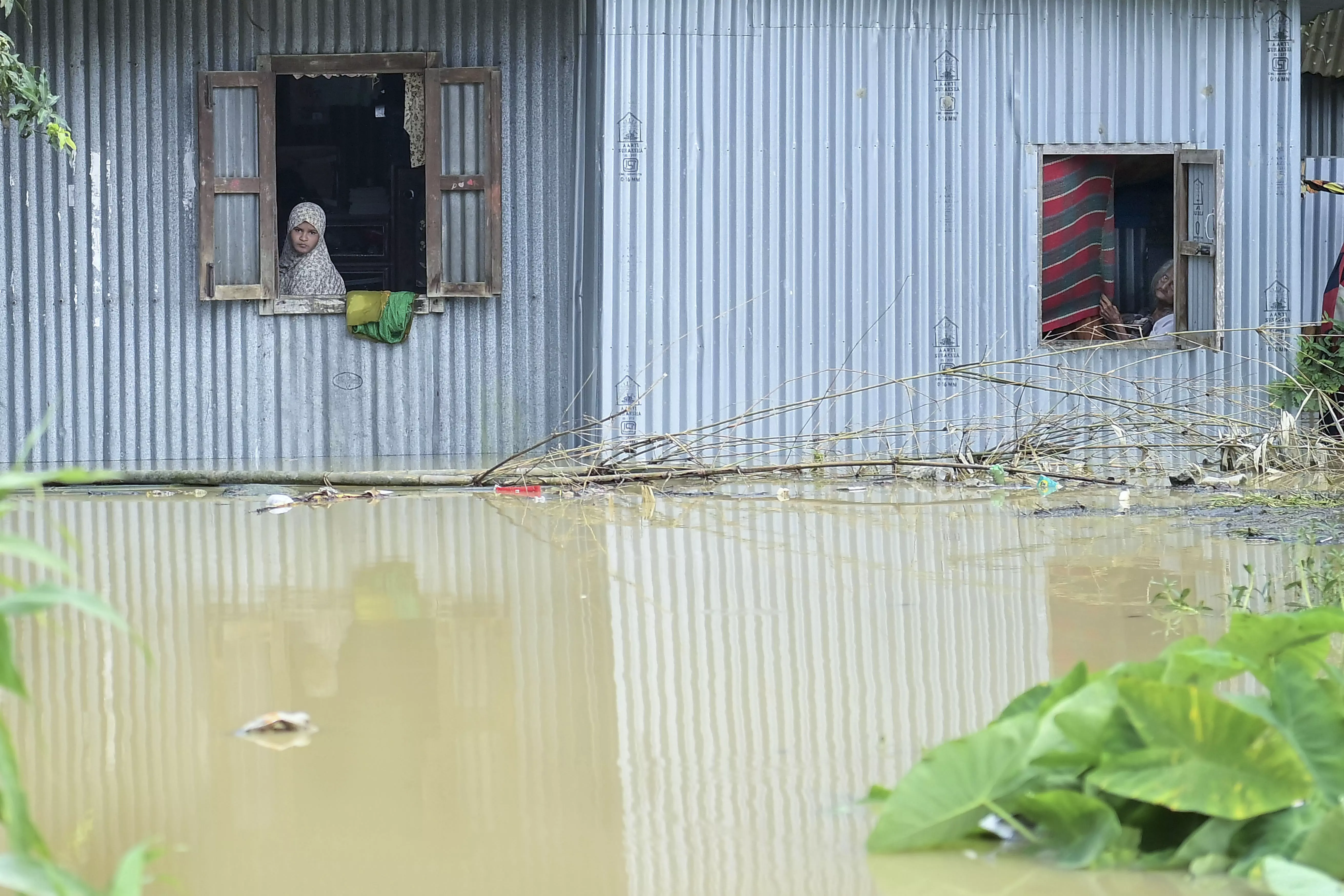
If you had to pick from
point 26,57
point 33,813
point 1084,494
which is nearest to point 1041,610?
point 33,813

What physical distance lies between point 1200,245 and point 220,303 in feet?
20.6

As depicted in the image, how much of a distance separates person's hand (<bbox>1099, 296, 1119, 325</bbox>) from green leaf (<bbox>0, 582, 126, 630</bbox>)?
8830 millimetres

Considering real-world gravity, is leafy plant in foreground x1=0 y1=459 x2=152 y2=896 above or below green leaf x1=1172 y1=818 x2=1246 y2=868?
above

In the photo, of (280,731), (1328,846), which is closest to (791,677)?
(280,731)

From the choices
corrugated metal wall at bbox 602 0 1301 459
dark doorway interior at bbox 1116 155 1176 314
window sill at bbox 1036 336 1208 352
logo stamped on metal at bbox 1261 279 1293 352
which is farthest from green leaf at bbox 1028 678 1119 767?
dark doorway interior at bbox 1116 155 1176 314

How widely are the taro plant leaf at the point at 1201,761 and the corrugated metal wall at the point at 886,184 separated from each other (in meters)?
6.81

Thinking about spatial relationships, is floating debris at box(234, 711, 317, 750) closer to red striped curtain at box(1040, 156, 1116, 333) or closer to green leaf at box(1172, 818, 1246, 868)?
green leaf at box(1172, 818, 1246, 868)

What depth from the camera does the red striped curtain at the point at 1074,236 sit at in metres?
9.00

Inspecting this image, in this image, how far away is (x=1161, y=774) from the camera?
184cm

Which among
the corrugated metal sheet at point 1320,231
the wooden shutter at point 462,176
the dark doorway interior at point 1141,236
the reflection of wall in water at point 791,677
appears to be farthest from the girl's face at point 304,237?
the corrugated metal sheet at point 1320,231

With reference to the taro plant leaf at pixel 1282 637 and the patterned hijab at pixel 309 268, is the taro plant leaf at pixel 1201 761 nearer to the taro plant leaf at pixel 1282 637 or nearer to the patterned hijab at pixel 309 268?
the taro plant leaf at pixel 1282 637

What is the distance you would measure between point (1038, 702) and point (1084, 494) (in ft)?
17.0

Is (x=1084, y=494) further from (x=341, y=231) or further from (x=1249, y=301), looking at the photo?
(x=341, y=231)

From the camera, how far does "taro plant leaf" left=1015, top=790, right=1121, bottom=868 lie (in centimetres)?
185
